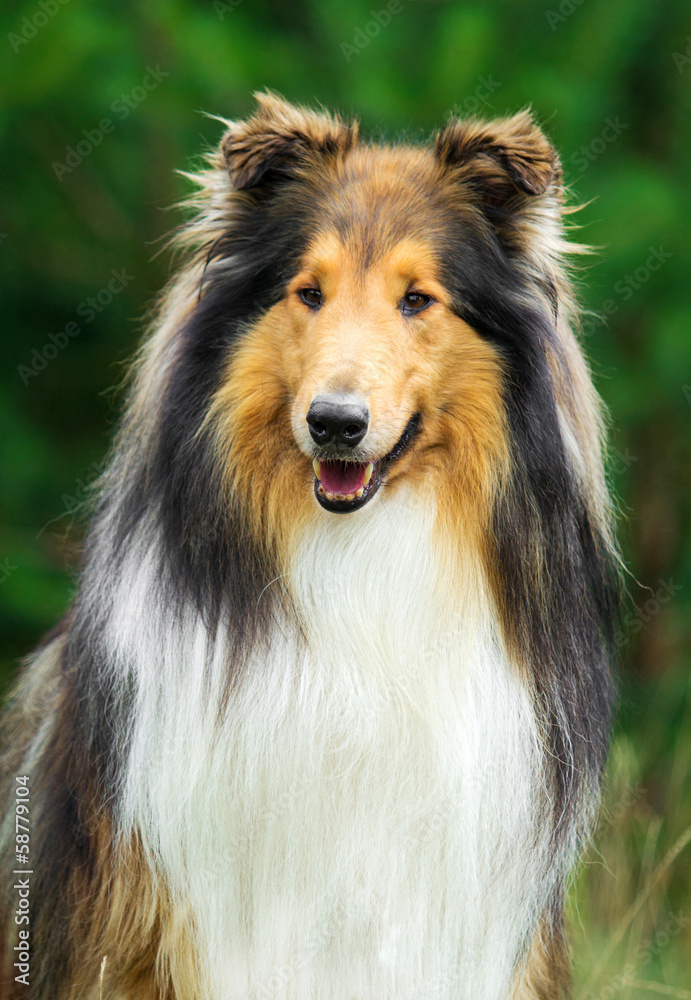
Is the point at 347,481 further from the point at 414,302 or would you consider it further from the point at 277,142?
the point at 277,142

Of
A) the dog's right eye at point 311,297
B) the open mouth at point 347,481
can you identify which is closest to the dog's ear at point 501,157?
the dog's right eye at point 311,297

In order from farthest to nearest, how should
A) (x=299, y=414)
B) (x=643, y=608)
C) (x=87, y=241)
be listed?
(x=643, y=608) < (x=87, y=241) < (x=299, y=414)

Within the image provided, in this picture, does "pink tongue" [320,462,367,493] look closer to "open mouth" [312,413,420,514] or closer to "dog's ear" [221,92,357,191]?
"open mouth" [312,413,420,514]

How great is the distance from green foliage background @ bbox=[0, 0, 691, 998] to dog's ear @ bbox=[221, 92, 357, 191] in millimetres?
1292

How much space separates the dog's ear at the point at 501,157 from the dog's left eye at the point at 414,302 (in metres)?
0.40

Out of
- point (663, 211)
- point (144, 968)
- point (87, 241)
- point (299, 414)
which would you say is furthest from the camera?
point (87, 241)

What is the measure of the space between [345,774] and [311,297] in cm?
133

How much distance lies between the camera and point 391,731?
9.72 feet

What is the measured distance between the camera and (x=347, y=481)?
293cm

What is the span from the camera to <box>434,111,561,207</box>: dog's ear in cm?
305

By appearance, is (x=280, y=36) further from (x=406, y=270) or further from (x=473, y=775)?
(x=473, y=775)

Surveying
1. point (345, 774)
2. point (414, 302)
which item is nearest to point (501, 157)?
point (414, 302)

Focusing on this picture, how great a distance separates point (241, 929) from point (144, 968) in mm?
315

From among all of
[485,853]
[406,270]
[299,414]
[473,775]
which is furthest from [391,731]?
[406,270]
